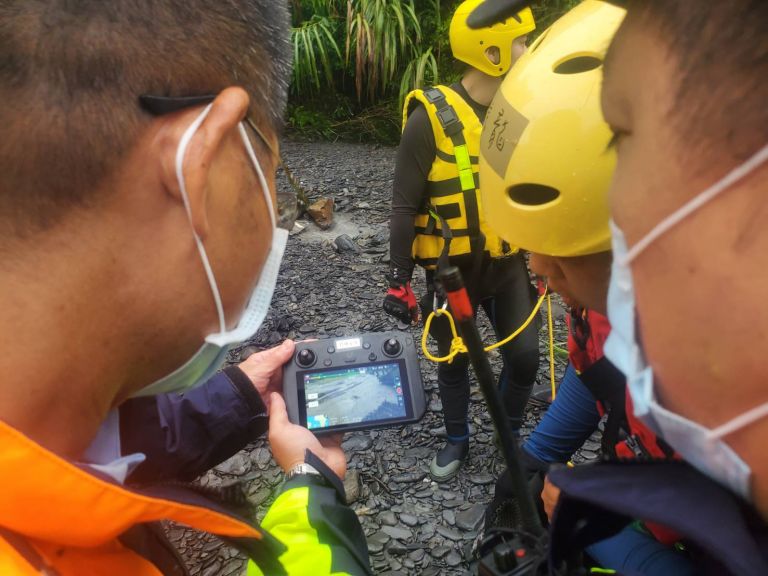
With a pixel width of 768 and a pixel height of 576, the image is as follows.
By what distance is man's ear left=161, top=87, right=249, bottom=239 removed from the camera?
99 centimetres

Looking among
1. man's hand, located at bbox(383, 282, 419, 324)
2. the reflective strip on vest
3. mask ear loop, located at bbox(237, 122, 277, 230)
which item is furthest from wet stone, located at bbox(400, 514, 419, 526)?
mask ear loop, located at bbox(237, 122, 277, 230)

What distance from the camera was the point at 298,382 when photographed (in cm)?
225

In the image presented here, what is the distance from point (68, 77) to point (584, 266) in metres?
1.41

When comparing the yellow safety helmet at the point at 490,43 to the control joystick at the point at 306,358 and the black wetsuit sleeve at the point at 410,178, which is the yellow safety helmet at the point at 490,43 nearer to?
the black wetsuit sleeve at the point at 410,178

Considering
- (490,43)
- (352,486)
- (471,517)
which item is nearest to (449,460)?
(471,517)

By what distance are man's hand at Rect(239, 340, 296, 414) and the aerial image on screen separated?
0.12m

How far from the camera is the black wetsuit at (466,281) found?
10.2ft

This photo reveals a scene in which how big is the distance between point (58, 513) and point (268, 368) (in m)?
1.29

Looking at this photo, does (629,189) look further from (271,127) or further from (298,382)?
(298,382)

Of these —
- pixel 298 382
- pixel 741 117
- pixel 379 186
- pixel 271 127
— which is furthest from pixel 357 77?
pixel 741 117

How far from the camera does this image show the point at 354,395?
2307 millimetres

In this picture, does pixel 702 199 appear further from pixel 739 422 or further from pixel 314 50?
pixel 314 50

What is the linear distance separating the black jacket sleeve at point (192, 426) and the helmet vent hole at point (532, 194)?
3.74ft

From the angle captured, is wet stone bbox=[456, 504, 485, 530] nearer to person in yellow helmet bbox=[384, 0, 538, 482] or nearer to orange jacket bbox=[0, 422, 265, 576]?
person in yellow helmet bbox=[384, 0, 538, 482]
